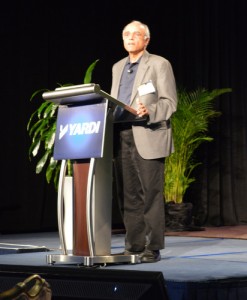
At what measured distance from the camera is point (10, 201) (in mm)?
6598

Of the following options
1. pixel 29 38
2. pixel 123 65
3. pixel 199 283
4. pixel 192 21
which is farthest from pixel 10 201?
pixel 199 283

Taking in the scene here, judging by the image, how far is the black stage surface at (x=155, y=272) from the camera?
182cm

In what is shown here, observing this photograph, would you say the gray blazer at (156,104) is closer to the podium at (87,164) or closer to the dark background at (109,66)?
the podium at (87,164)

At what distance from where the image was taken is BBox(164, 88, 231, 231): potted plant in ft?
22.1

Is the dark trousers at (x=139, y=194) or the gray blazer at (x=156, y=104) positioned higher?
the gray blazer at (x=156, y=104)

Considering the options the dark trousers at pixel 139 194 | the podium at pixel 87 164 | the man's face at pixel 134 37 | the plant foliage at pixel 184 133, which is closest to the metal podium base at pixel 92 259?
the podium at pixel 87 164

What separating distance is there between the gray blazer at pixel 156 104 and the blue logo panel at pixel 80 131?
0.33m

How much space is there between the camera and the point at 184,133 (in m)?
6.81

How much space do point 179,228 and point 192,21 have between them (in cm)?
222

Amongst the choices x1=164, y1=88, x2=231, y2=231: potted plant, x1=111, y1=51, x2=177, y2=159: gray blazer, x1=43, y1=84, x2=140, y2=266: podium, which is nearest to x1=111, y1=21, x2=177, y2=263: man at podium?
x1=111, y1=51, x2=177, y2=159: gray blazer

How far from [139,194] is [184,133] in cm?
315

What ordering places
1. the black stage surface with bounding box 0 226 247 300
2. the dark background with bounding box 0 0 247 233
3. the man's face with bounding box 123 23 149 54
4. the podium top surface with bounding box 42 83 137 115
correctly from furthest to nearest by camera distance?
the dark background with bounding box 0 0 247 233 < the man's face with bounding box 123 23 149 54 < the podium top surface with bounding box 42 83 137 115 < the black stage surface with bounding box 0 226 247 300

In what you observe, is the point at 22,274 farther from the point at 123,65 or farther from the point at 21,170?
the point at 21,170

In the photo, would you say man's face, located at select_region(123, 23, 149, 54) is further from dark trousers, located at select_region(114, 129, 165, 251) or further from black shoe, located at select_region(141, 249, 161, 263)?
black shoe, located at select_region(141, 249, 161, 263)
